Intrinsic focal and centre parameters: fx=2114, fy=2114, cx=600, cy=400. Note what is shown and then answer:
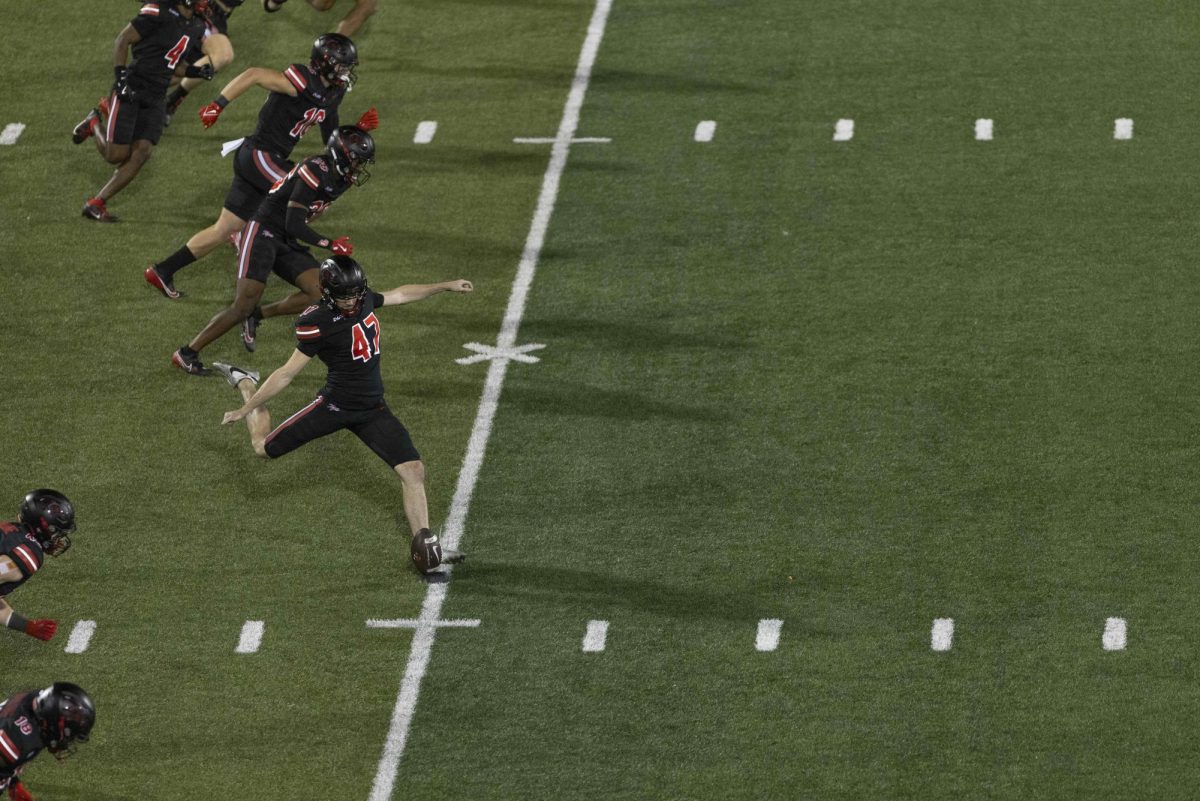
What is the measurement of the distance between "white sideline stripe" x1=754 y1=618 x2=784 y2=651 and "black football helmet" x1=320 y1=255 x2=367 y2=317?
2925 mm

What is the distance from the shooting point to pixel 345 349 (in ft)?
39.6

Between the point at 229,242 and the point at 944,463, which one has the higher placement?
the point at 229,242

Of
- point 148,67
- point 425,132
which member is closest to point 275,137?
point 148,67

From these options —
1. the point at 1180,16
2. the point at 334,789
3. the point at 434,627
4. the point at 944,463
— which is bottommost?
the point at 334,789

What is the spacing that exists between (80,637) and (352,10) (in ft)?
26.7

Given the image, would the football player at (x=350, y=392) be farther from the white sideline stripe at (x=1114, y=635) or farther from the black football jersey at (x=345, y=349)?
the white sideline stripe at (x=1114, y=635)

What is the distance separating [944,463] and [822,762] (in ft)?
9.29

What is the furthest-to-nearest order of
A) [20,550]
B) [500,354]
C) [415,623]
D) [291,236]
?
Result: [500,354]
[291,236]
[415,623]
[20,550]

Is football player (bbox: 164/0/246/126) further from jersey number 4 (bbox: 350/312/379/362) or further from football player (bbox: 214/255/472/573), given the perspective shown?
jersey number 4 (bbox: 350/312/379/362)

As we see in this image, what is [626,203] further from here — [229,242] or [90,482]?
[90,482]

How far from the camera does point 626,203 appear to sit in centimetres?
1590

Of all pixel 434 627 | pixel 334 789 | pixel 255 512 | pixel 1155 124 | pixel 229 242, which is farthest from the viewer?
pixel 1155 124

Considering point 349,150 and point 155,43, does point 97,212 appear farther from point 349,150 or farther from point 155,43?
point 349,150

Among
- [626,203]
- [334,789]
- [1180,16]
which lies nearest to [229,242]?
[626,203]
